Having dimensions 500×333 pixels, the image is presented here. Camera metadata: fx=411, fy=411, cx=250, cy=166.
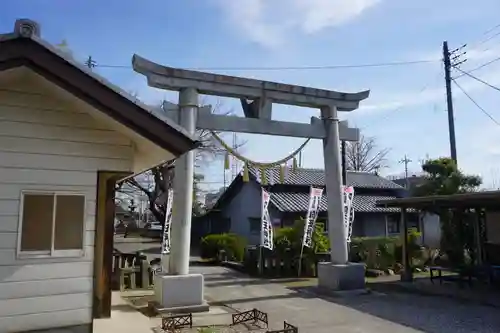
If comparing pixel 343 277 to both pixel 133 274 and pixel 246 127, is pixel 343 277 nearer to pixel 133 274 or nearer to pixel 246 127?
pixel 246 127

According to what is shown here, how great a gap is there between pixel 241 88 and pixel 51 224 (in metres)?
6.89

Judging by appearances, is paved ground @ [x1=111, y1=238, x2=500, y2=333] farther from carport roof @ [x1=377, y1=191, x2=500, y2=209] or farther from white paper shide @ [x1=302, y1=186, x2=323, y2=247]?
carport roof @ [x1=377, y1=191, x2=500, y2=209]

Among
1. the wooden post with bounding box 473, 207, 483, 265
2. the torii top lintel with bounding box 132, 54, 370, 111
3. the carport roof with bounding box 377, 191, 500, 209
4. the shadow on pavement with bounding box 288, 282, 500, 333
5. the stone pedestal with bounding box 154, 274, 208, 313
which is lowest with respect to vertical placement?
the shadow on pavement with bounding box 288, 282, 500, 333

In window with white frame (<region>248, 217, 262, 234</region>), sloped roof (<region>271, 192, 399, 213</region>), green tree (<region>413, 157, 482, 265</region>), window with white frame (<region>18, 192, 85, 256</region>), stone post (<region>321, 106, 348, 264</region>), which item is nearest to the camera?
window with white frame (<region>18, 192, 85, 256</region>)

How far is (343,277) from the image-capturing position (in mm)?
10711

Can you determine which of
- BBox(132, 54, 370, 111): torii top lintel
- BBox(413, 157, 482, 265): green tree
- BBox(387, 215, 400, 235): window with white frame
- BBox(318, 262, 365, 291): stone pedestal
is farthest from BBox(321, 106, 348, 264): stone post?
BBox(387, 215, 400, 235): window with white frame

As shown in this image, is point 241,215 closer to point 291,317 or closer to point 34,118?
point 291,317

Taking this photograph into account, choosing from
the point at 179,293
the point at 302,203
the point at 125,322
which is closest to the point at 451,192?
the point at 302,203

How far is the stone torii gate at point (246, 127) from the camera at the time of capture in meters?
8.78

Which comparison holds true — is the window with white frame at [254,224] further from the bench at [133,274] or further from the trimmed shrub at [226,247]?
the bench at [133,274]

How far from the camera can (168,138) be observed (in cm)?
421

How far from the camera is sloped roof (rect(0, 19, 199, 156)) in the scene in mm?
3598

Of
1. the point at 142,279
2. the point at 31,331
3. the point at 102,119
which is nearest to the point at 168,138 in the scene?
the point at 102,119

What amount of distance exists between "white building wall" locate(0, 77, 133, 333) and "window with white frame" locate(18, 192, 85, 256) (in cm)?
6
